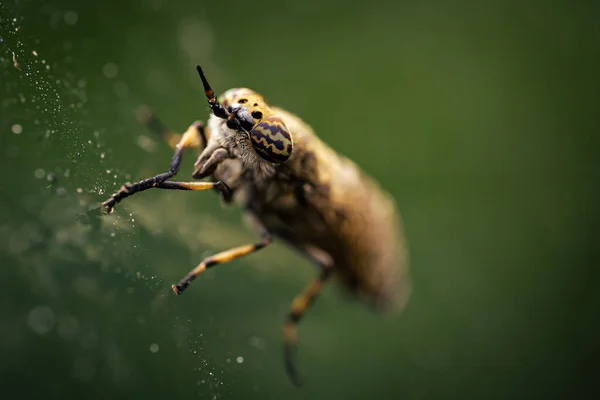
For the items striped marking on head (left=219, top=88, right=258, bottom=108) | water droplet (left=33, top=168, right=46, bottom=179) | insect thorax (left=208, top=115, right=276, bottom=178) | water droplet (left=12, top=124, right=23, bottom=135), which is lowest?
water droplet (left=33, top=168, right=46, bottom=179)

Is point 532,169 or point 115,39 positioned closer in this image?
point 115,39

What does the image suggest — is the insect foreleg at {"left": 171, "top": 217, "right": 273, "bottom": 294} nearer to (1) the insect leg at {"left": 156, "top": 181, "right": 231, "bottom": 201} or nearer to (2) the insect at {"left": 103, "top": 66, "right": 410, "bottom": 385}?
(2) the insect at {"left": 103, "top": 66, "right": 410, "bottom": 385}

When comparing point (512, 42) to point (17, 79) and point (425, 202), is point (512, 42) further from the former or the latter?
point (17, 79)

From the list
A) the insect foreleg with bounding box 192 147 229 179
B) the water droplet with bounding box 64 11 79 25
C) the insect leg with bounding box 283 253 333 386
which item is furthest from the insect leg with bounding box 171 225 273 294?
the water droplet with bounding box 64 11 79 25

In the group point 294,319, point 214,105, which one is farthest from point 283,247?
point 214,105

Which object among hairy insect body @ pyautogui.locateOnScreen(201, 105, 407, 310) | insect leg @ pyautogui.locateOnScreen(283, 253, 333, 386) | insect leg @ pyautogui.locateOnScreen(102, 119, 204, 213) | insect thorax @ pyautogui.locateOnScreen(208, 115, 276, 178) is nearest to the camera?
insect leg @ pyautogui.locateOnScreen(102, 119, 204, 213)

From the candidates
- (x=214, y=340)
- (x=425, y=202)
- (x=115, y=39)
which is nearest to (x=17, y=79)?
(x=214, y=340)

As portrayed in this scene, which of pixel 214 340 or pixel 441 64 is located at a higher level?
pixel 441 64
